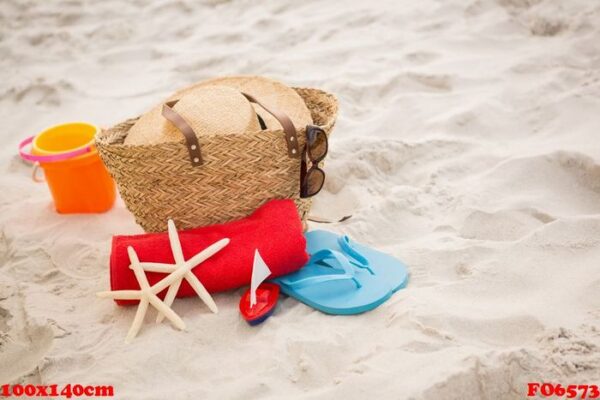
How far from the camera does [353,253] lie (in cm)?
179

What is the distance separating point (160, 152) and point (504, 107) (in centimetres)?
166

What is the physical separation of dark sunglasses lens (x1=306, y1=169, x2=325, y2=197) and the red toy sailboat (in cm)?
30

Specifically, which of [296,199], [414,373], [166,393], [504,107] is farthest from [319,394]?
[504,107]

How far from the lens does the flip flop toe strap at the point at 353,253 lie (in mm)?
1730

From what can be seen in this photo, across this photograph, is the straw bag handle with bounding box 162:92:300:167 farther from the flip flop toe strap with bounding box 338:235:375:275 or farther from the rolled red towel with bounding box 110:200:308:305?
the flip flop toe strap with bounding box 338:235:375:275

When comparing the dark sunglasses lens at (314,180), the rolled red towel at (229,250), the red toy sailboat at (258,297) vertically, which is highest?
the dark sunglasses lens at (314,180)

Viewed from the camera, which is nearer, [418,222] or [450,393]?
[450,393]

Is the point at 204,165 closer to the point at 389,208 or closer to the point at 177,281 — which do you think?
the point at 177,281

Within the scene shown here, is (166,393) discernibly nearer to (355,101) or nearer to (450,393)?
(450,393)

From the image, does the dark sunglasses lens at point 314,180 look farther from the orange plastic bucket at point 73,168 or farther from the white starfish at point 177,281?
the orange plastic bucket at point 73,168

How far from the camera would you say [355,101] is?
2.79m

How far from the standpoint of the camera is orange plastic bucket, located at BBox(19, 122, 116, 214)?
2113mm

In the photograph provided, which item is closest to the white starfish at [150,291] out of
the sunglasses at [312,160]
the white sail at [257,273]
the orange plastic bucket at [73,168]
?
the white sail at [257,273]

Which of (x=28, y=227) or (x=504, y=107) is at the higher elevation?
(x=504, y=107)
